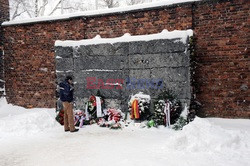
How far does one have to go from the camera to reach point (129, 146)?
5727mm

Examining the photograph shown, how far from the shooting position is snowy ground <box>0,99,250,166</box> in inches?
186

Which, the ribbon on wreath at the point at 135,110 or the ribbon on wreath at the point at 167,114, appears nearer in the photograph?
the ribbon on wreath at the point at 167,114

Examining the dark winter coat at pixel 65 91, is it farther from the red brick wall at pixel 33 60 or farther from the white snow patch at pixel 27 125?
the red brick wall at pixel 33 60

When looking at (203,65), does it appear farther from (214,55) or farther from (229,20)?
(229,20)

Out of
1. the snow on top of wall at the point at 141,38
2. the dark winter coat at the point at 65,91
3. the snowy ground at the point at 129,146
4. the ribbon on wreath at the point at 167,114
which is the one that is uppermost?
the snow on top of wall at the point at 141,38

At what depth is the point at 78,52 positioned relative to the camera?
9148mm

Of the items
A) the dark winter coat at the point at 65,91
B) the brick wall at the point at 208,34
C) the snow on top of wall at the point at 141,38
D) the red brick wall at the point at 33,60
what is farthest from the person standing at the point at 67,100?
the red brick wall at the point at 33,60

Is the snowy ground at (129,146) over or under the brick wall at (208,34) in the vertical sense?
under

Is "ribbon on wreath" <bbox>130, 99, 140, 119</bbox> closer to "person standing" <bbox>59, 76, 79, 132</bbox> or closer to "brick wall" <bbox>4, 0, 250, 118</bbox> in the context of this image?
"person standing" <bbox>59, 76, 79, 132</bbox>

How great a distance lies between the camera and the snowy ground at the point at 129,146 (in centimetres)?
473

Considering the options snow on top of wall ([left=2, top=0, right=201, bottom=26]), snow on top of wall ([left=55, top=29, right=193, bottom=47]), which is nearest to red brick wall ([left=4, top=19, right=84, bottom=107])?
snow on top of wall ([left=2, top=0, right=201, bottom=26])

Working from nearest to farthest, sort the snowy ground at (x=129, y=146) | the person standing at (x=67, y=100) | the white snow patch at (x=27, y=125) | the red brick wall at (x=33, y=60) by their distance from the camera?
the snowy ground at (x=129, y=146) < the white snow patch at (x=27, y=125) < the person standing at (x=67, y=100) < the red brick wall at (x=33, y=60)

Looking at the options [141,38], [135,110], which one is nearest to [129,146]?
[135,110]

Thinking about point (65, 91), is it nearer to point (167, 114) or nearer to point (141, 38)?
point (141, 38)
